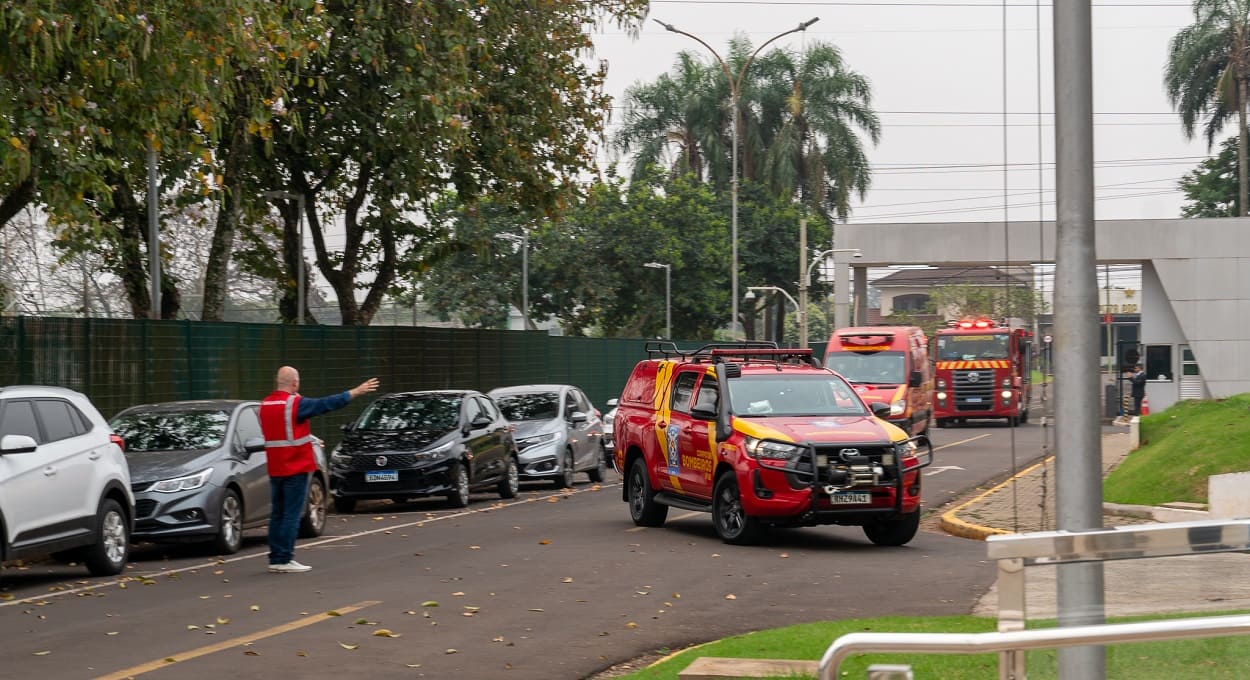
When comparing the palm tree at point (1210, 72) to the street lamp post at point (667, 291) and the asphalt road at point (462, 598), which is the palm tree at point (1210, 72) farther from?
the asphalt road at point (462, 598)

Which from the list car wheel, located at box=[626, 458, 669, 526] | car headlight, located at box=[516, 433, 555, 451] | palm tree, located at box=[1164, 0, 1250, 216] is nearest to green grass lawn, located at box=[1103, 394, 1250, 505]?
car wheel, located at box=[626, 458, 669, 526]

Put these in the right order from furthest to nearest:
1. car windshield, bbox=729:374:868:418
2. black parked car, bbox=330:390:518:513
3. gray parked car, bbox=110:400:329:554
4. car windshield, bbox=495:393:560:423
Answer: car windshield, bbox=495:393:560:423
black parked car, bbox=330:390:518:513
car windshield, bbox=729:374:868:418
gray parked car, bbox=110:400:329:554

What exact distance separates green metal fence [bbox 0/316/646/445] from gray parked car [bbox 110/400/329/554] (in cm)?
278

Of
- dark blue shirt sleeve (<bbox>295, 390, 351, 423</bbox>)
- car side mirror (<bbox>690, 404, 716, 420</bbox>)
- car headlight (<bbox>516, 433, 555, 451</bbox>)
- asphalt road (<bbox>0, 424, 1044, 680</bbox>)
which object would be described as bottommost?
asphalt road (<bbox>0, 424, 1044, 680</bbox>)

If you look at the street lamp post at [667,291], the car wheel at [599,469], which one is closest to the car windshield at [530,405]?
the car wheel at [599,469]

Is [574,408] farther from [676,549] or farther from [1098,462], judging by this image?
[1098,462]

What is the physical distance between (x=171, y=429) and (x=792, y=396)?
22.2 feet

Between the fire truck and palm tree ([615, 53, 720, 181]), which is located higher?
palm tree ([615, 53, 720, 181])

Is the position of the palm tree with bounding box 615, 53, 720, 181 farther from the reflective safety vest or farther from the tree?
the reflective safety vest

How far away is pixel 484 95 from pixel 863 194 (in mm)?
47831

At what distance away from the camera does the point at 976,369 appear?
5019 cm

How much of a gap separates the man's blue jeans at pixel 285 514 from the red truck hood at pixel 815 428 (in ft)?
15.4

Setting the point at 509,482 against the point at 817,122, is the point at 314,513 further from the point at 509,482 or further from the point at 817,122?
the point at 817,122

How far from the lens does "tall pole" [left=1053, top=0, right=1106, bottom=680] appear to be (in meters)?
6.24
